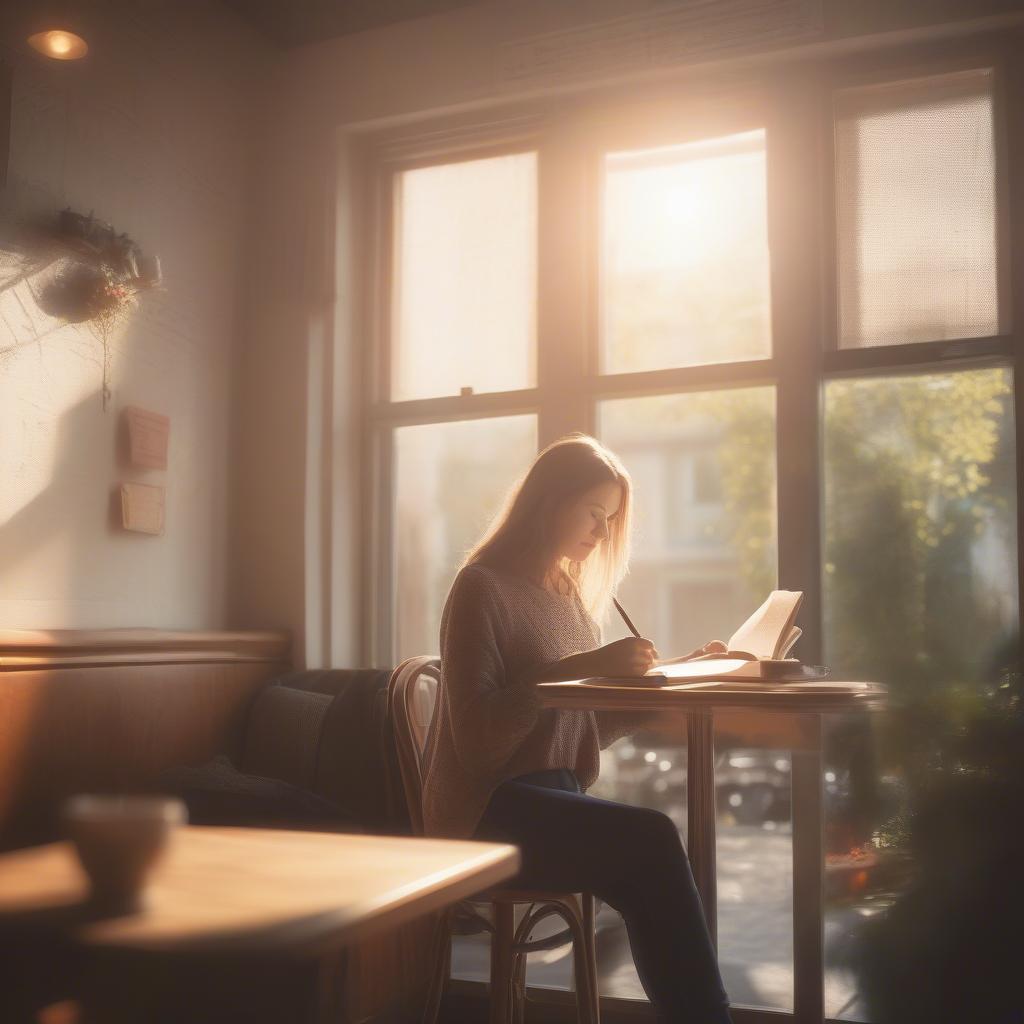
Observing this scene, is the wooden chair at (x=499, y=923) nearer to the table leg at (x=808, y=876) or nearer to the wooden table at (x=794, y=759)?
the wooden table at (x=794, y=759)

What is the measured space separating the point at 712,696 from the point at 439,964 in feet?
3.28

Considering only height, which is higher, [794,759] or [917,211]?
[917,211]

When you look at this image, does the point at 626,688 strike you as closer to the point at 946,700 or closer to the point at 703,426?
the point at 946,700

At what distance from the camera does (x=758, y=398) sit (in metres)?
3.09

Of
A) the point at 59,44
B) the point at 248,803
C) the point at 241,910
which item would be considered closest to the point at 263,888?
the point at 241,910

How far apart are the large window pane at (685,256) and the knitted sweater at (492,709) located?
119 cm

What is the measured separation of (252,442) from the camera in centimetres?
350

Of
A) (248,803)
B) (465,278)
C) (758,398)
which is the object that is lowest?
(248,803)

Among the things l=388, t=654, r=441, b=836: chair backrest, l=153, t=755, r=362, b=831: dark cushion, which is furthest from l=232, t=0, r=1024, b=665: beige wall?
l=388, t=654, r=441, b=836: chair backrest

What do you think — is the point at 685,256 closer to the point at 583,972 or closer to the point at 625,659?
the point at 625,659

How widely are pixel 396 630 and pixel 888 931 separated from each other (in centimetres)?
168

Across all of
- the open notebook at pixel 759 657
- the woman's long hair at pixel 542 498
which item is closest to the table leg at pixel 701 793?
the open notebook at pixel 759 657

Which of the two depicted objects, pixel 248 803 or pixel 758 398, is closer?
pixel 248 803

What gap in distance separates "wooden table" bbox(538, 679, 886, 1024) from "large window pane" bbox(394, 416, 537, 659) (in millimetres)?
1180
